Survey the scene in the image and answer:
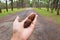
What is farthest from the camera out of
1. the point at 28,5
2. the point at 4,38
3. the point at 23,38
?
the point at 28,5

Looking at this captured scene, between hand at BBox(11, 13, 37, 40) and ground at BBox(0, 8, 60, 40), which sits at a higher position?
hand at BBox(11, 13, 37, 40)

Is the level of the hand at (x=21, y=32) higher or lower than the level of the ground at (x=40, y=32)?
higher

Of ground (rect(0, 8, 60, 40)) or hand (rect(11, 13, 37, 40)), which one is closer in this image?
hand (rect(11, 13, 37, 40))

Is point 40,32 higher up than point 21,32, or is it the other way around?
point 21,32

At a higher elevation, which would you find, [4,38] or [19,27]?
[19,27]

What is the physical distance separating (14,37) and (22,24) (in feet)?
0.35

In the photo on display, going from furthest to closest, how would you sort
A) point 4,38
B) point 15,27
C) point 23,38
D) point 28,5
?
point 28,5
point 4,38
point 15,27
point 23,38

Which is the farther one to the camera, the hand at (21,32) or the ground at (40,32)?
the ground at (40,32)

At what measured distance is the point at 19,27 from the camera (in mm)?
1146

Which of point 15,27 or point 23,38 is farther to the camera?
point 15,27

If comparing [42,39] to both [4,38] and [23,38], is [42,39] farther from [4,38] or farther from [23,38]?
[23,38]

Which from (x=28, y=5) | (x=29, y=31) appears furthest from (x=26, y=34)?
(x=28, y=5)

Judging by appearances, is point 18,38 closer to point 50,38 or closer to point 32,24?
point 32,24

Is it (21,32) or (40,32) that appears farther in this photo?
(40,32)
